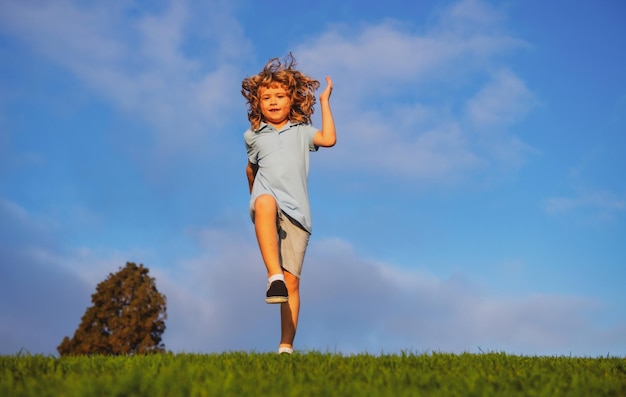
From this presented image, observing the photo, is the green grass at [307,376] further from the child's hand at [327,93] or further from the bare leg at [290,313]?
the child's hand at [327,93]

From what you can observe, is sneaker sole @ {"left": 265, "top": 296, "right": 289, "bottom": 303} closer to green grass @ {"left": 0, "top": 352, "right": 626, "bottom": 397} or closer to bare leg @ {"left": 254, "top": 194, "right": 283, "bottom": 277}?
bare leg @ {"left": 254, "top": 194, "right": 283, "bottom": 277}

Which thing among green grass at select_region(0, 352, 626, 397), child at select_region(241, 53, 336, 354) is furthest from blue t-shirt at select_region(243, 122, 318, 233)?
green grass at select_region(0, 352, 626, 397)

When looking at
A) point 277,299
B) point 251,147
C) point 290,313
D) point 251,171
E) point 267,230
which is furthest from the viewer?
point 251,171

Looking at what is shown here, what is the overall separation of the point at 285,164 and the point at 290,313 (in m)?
1.94

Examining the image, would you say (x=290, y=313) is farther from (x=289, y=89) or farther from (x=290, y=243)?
(x=289, y=89)

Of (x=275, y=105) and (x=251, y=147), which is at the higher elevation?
(x=275, y=105)

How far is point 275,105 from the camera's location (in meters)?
8.66

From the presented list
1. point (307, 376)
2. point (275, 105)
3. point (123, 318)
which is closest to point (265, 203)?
point (275, 105)

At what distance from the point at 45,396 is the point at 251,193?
14.6 ft

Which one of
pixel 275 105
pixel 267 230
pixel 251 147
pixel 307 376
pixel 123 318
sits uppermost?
pixel 123 318

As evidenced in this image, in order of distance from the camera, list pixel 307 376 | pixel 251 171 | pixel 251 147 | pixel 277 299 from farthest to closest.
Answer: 1. pixel 251 171
2. pixel 251 147
3. pixel 277 299
4. pixel 307 376

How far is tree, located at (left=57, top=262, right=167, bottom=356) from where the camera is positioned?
29.8m

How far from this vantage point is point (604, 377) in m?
5.89

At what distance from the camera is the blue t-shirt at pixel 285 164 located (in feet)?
26.6
